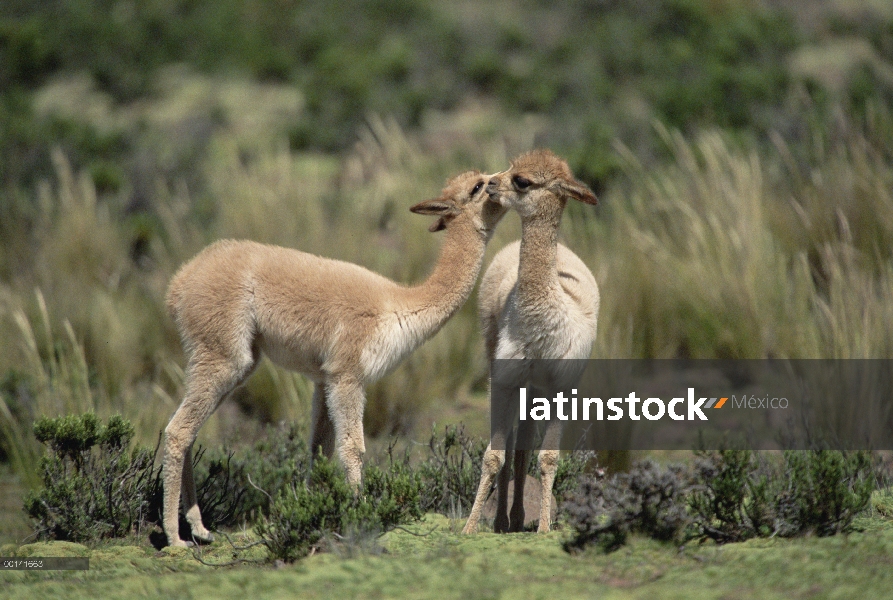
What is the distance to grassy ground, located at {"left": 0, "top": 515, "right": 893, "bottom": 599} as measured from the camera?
4.30 m

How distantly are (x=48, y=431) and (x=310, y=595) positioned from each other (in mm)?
3081

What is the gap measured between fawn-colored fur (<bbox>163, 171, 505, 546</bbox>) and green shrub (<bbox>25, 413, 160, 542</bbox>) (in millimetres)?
455

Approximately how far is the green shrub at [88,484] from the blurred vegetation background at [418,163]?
0.95 metres

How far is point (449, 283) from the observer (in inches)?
251

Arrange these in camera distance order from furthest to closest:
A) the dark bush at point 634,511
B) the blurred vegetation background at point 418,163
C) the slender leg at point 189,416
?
the blurred vegetation background at point 418,163
the slender leg at point 189,416
the dark bush at point 634,511

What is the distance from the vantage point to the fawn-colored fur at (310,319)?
619 cm

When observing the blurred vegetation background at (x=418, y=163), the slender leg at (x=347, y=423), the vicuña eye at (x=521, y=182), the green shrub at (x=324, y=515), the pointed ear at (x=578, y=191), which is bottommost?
the green shrub at (x=324, y=515)

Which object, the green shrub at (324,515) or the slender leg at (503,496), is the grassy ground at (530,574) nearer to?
the green shrub at (324,515)

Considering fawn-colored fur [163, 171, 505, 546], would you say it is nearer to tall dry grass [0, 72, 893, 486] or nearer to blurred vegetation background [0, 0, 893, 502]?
blurred vegetation background [0, 0, 893, 502]

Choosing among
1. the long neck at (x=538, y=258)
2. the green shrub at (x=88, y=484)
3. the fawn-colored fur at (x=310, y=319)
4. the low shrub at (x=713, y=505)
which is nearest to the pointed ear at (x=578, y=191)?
the long neck at (x=538, y=258)

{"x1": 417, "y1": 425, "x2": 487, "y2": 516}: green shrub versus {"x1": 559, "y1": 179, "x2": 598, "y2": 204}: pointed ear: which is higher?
{"x1": 559, "y1": 179, "x2": 598, "y2": 204}: pointed ear

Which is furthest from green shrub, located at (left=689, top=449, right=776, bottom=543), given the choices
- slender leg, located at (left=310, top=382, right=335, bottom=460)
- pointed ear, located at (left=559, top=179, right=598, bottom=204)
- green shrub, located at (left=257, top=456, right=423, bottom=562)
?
slender leg, located at (left=310, top=382, right=335, bottom=460)

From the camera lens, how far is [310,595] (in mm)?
4312

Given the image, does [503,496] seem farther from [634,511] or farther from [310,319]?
[310,319]
